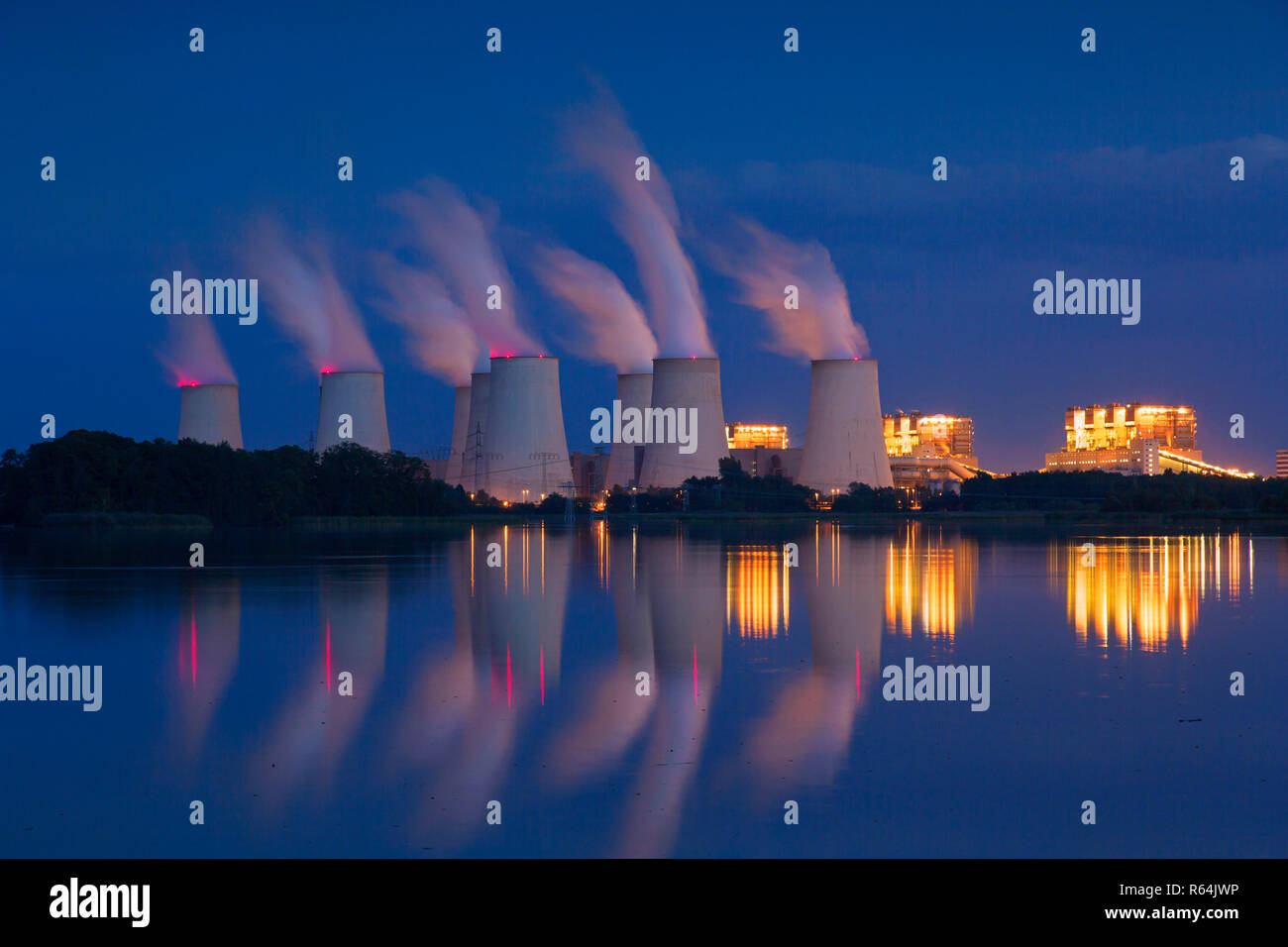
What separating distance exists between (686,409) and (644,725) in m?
36.4

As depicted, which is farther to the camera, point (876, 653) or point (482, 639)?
point (482, 639)

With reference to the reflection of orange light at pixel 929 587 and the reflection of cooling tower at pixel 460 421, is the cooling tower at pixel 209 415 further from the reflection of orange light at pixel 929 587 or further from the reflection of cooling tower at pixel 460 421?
the reflection of orange light at pixel 929 587

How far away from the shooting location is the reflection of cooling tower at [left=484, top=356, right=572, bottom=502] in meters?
43.1

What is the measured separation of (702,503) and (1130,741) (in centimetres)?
4497

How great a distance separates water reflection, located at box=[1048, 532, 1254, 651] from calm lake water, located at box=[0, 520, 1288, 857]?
0.11 metres

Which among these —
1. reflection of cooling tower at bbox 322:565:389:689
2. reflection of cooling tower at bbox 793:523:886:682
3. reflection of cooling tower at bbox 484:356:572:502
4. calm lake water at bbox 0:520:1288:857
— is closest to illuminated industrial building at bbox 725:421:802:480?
reflection of cooling tower at bbox 484:356:572:502

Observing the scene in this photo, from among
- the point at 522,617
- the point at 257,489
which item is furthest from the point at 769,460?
the point at 522,617

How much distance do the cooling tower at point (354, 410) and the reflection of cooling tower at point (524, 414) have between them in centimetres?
423

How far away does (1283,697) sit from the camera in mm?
7848

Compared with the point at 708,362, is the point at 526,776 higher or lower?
lower
